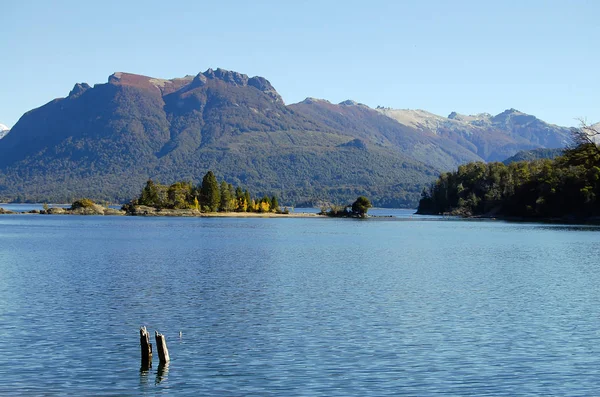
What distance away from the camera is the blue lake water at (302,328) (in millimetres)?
25797

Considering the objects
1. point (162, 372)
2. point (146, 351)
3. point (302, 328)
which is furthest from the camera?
point (302, 328)

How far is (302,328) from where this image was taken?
35.0 metres

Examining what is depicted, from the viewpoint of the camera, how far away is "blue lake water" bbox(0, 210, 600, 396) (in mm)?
25797

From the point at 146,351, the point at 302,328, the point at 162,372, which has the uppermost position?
the point at 146,351

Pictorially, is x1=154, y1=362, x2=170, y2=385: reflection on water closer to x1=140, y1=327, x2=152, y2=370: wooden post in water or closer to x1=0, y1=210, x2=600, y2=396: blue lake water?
x1=0, y1=210, x2=600, y2=396: blue lake water

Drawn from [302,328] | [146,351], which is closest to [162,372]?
[146,351]

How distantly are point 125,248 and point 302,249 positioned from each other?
65.8ft

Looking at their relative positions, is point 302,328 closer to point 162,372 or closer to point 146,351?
point 146,351

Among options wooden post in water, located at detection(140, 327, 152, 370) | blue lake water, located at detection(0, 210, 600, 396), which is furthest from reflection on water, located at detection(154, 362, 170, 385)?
wooden post in water, located at detection(140, 327, 152, 370)

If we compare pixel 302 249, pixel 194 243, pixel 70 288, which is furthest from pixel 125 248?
pixel 70 288

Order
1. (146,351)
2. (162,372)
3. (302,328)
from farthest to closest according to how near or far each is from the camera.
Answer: (302,328) < (146,351) < (162,372)

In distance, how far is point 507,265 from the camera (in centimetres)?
6988

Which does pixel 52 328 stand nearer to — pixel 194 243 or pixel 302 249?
pixel 302 249

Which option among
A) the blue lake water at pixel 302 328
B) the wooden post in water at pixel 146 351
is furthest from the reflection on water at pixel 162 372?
the wooden post in water at pixel 146 351
